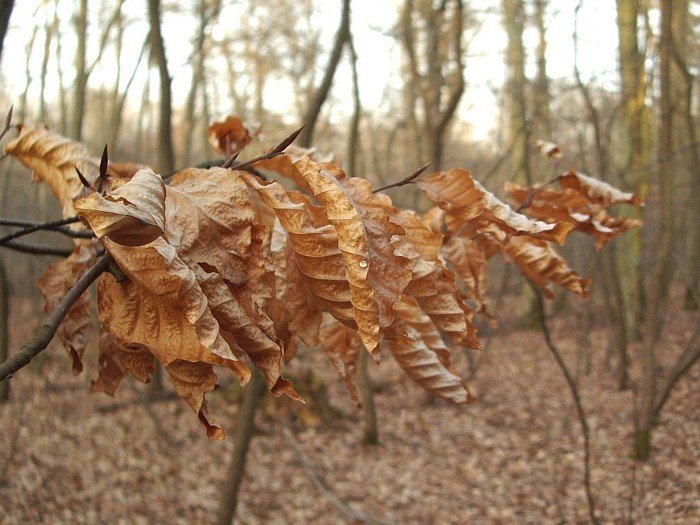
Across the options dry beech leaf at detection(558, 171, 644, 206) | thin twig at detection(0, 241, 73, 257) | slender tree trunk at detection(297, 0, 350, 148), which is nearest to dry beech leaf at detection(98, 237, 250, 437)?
thin twig at detection(0, 241, 73, 257)

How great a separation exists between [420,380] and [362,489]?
5433 millimetres

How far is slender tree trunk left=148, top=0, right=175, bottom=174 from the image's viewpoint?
4185mm

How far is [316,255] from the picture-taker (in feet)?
2.59

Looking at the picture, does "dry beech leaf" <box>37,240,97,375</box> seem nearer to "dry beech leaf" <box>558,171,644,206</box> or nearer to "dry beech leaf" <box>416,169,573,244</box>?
"dry beech leaf" <box>416,169,573,244</box>

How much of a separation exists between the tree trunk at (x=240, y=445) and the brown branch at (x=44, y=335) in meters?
3.05

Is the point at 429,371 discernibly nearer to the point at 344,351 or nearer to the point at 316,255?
the point at 344,351

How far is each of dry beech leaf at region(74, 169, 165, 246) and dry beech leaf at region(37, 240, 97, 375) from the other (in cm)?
34

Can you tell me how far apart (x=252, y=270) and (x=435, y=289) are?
0.84 feet

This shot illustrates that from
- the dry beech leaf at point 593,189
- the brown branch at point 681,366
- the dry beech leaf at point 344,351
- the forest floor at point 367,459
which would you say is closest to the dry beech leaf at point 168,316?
the dry beech leaf at point 344,351

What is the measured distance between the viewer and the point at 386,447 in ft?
23.4

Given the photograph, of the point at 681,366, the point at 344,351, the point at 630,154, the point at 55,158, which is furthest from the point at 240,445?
the point at 630,154

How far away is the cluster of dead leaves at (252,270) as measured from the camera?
69cm

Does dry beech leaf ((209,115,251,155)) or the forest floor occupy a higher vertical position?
dry beech leaf ((209,115,251,155))

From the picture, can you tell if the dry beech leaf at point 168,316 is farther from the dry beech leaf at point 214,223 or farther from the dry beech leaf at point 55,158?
the dry beech leaf at point 55,158
